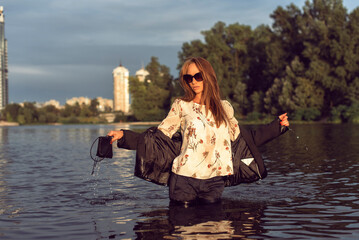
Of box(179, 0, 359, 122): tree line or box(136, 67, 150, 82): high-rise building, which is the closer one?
box(179, 0, 359, 122): tree line

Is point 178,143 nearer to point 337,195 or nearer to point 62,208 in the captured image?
point 62,208

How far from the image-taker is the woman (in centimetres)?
598

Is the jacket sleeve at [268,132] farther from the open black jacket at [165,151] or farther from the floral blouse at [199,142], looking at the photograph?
the floral blouse at [199,142]

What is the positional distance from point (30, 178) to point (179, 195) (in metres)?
7.75

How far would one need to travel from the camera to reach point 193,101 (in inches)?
241

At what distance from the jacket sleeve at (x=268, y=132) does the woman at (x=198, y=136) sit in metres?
0.42

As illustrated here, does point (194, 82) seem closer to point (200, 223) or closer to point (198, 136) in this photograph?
point (198, 136)

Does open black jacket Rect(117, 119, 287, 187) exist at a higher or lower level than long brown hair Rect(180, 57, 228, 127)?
lower

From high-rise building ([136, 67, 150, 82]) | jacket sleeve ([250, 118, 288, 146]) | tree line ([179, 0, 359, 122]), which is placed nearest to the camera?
jacket sleeve ([250, 118, 288, 146])

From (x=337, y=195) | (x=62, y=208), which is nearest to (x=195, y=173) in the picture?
(x=62, y=208)

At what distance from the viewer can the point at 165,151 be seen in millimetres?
6418

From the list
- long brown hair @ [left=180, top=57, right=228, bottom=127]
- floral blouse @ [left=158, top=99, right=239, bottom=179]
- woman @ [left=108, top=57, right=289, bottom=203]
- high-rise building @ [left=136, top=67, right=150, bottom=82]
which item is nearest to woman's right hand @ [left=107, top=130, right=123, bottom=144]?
woman @ [left=108, top=57, right=289, bottom=203]

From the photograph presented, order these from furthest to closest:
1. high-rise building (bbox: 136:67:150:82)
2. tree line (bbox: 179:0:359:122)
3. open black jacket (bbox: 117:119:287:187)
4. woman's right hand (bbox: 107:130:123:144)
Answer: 1. high-rise building (bbox: 136:67:150:82)
2. tree line (bbox: 179:0:359:122)
3. open black jacket (bbox: 117:119:287:187)
4. woman's right hand (bbox: 107:130:123:144)

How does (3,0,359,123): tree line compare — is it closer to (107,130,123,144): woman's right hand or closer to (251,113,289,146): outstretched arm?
(251,113,289,146): outstretched arm
